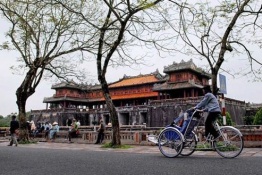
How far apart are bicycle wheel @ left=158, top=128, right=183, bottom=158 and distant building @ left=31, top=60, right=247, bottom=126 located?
28.3 m

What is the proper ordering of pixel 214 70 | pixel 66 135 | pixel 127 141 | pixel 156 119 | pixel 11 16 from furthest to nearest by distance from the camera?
pixel 156 119 → pixel 66 135 → pixel 11 16 → pixel 127 141 → pixel 214 70

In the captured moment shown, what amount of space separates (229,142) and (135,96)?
146ft

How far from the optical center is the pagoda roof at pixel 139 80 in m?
49.9

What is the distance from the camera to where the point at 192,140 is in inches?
287

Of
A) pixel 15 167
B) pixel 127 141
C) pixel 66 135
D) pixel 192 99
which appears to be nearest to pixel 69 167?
pixel 15 167

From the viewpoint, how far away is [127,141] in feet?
49.8

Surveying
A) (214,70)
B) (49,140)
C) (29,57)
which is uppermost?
(29,57)

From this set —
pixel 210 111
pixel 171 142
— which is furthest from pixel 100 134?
pixel 210 111

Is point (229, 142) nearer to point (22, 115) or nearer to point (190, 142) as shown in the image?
point (190, 142)

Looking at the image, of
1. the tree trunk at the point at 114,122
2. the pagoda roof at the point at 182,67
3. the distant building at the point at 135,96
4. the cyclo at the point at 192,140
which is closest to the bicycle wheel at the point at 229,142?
the cyclo at the point at 192,140

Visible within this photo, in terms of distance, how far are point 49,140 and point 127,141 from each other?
6951mm

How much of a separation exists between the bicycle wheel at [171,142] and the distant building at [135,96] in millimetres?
28251

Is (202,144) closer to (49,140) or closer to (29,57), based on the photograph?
(29,57)

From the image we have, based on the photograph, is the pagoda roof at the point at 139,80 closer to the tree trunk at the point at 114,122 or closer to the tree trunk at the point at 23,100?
the tree trunk at the point at 23,100
